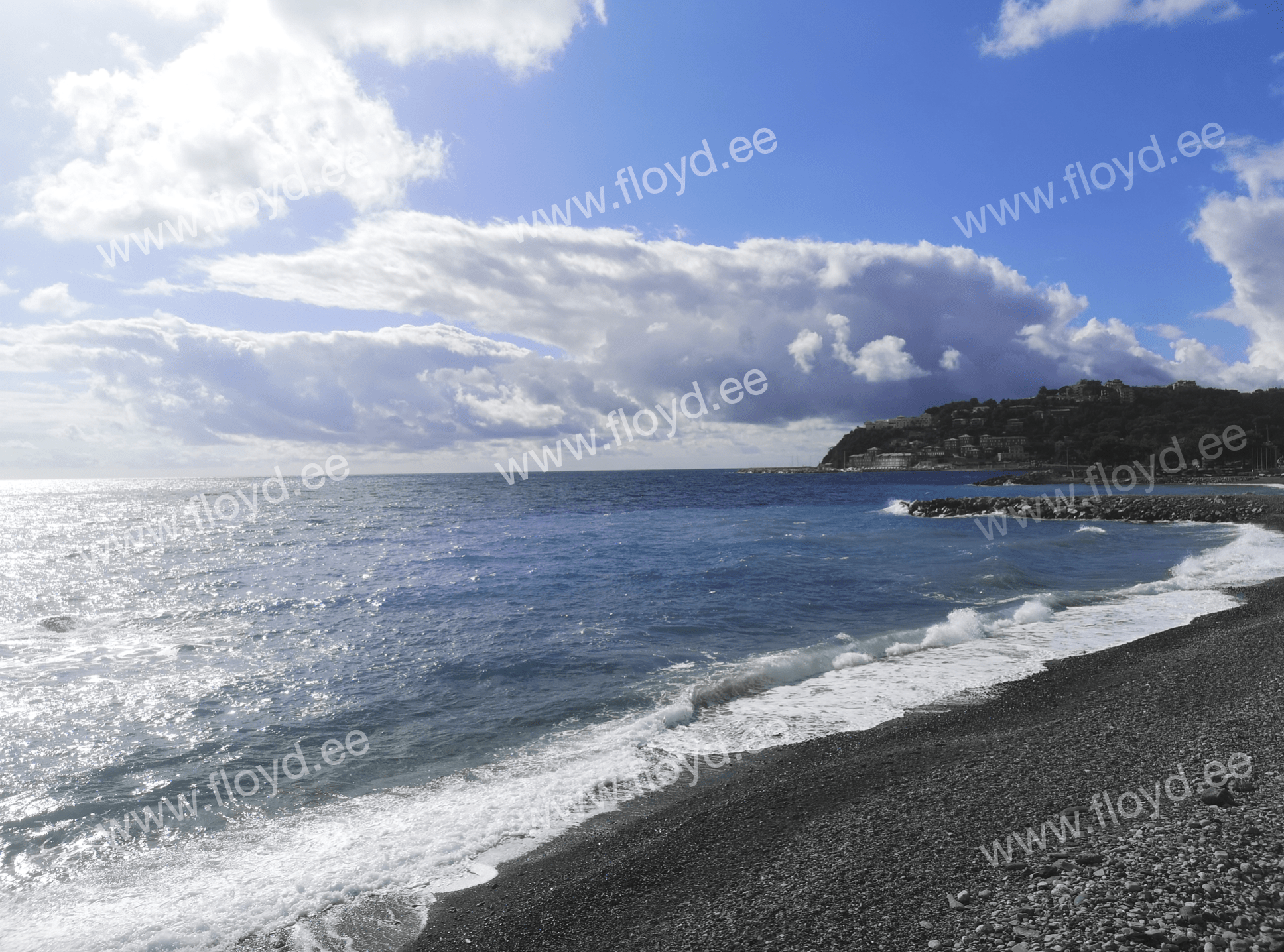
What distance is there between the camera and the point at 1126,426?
467 feet

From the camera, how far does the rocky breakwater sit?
152ft

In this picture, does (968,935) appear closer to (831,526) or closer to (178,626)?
(178,626)

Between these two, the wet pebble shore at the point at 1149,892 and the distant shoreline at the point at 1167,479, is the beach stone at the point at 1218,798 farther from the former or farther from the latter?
the distant shoreline at the point at 1167,479

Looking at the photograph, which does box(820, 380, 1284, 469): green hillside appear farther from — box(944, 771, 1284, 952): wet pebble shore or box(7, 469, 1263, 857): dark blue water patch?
box(944, 771, 1284, 952): wet pebble shore

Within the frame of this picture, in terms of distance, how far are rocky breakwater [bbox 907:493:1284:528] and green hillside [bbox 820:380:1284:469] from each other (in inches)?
2838

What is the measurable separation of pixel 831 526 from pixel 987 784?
144ft

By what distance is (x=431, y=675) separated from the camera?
14.6m

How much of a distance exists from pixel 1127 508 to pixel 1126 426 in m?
115

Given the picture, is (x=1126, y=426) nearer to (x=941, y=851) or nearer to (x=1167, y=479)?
(x=1167, y=479)

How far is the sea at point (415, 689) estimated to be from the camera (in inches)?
286

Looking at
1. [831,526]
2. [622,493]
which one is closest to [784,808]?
[831,526]

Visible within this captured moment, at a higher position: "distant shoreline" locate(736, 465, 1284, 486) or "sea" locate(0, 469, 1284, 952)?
"sea" locate(0, 469, 1284, 952)

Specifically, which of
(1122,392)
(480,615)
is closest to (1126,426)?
(1122,392)

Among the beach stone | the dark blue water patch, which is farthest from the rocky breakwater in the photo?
the beach stone
